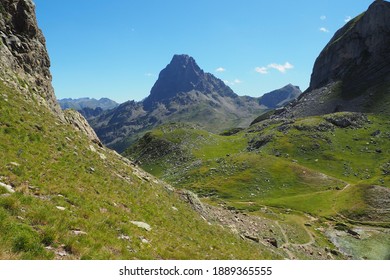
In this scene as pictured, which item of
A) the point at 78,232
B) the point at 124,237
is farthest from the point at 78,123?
the point at 78,232

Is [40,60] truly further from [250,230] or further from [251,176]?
[251,176]

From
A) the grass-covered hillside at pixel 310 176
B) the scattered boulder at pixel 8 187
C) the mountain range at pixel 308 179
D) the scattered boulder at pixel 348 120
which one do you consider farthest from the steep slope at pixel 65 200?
the scattered boulder at pixel 348 120

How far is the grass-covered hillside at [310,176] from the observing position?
74.2m

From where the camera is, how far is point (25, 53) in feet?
154

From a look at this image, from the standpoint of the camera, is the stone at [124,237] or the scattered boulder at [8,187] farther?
the stone at [124,237]

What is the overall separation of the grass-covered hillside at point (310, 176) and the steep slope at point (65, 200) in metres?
27.1

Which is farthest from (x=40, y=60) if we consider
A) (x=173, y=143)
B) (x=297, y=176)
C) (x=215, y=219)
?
(x=173, y=143)

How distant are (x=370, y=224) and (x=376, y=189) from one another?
15.8 meters

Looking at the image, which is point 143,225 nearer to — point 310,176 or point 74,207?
point 74,207

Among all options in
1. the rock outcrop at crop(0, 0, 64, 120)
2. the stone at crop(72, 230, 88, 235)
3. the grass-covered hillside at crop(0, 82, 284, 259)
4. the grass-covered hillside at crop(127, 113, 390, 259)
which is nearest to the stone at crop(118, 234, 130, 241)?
the grass-covered hillside at crop(0, 82, 284, 259)

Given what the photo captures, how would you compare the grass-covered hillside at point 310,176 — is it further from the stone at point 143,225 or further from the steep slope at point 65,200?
the stone at point 143,225

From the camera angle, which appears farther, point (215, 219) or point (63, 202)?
point (215, 219)

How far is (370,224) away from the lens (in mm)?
76875
